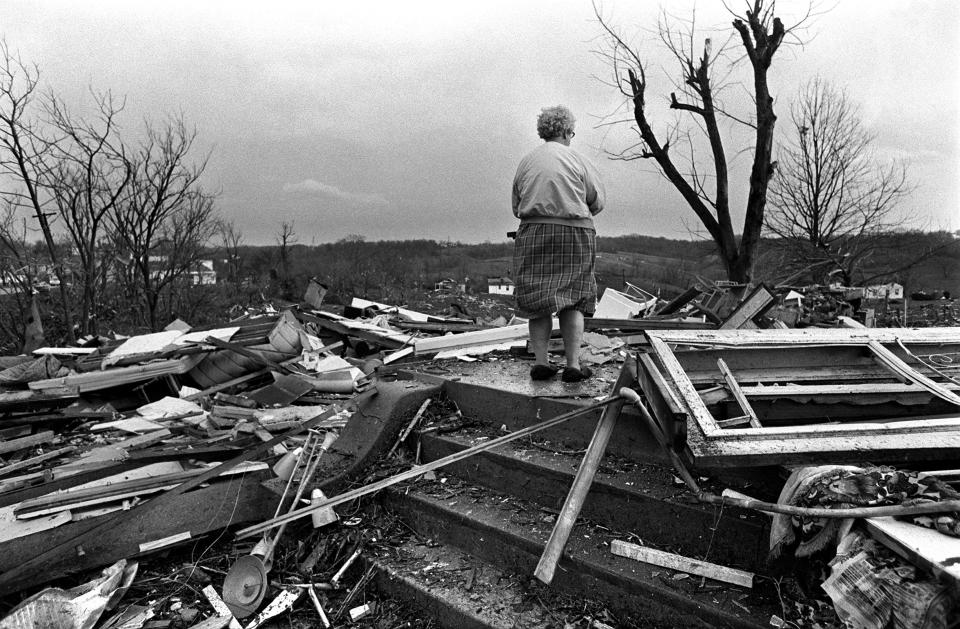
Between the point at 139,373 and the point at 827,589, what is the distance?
6.81 meters

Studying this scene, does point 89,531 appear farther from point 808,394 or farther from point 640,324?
point 640,324

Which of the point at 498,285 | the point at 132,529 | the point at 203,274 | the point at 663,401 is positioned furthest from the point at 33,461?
the point at 498,285

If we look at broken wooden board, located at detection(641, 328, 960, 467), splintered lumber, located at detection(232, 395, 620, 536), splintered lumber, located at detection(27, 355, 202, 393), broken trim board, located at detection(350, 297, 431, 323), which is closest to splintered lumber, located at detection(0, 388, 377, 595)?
splintered lumber, located at detection(232, 395, 620, 536)

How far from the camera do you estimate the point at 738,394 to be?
9.14 ft

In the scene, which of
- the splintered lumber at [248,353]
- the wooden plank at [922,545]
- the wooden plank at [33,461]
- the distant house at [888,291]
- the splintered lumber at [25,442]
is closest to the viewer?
the wooden plank at [922,545]

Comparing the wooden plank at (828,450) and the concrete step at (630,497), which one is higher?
the wooden plank at (828,450)

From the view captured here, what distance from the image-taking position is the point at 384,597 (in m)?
2.93

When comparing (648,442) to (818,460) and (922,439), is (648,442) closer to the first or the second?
(818,460)

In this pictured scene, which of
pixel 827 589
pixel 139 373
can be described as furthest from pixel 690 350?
pixel 139 373

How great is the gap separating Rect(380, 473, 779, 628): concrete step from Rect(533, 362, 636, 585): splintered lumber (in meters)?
0.16

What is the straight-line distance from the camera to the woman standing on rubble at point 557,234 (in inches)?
151

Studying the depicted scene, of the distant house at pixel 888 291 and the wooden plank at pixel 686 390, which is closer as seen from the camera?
the wooden plank at pixel 686 390

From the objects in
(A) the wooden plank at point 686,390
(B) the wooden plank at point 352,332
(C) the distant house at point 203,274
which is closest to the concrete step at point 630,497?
(A) the wooden plank at point 686,390

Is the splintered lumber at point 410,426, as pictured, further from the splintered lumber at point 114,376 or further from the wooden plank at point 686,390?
the splintered lumber at point 114,376
